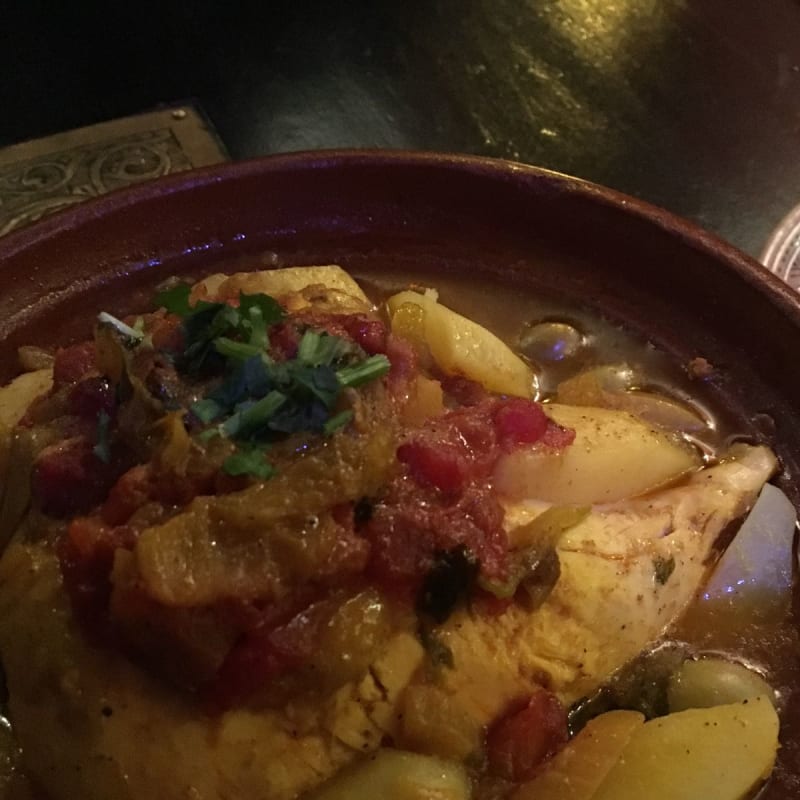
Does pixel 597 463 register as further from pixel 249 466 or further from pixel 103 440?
pixel 103 440

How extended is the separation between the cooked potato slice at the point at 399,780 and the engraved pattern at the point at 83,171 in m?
2.09

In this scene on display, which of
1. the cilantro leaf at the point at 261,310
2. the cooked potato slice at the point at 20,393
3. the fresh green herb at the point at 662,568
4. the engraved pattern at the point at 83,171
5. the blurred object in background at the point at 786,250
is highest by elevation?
the blurred object in background at the point at 786,250

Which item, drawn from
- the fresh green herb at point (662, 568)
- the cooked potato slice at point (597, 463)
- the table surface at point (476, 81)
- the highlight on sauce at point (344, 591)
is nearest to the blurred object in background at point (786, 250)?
the table surface at point (476, 81)

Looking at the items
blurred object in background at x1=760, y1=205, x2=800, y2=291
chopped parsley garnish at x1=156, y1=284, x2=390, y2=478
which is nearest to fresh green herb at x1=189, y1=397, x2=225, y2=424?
chopped parsley garnish at x1=156, y1=284, x2=390, y2=478

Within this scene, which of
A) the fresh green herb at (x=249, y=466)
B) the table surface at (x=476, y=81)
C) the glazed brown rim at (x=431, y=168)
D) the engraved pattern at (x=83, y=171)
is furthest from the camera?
the table surface at (x=476, y=81)

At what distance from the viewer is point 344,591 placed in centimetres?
160

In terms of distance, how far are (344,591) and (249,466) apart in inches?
10.3

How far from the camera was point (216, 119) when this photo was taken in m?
3.52

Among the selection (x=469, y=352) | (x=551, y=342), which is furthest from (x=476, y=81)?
(x=469, y=352)

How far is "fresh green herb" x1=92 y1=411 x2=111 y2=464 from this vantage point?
1700mm

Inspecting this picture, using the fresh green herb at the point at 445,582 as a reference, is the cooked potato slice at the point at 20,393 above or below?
below

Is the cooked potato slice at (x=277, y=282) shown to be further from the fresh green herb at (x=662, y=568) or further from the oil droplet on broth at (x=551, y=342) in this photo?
the fresh green herb at (x=662, y=568)

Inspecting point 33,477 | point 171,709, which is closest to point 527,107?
point 33,477

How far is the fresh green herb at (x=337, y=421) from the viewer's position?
1600 millimetres
